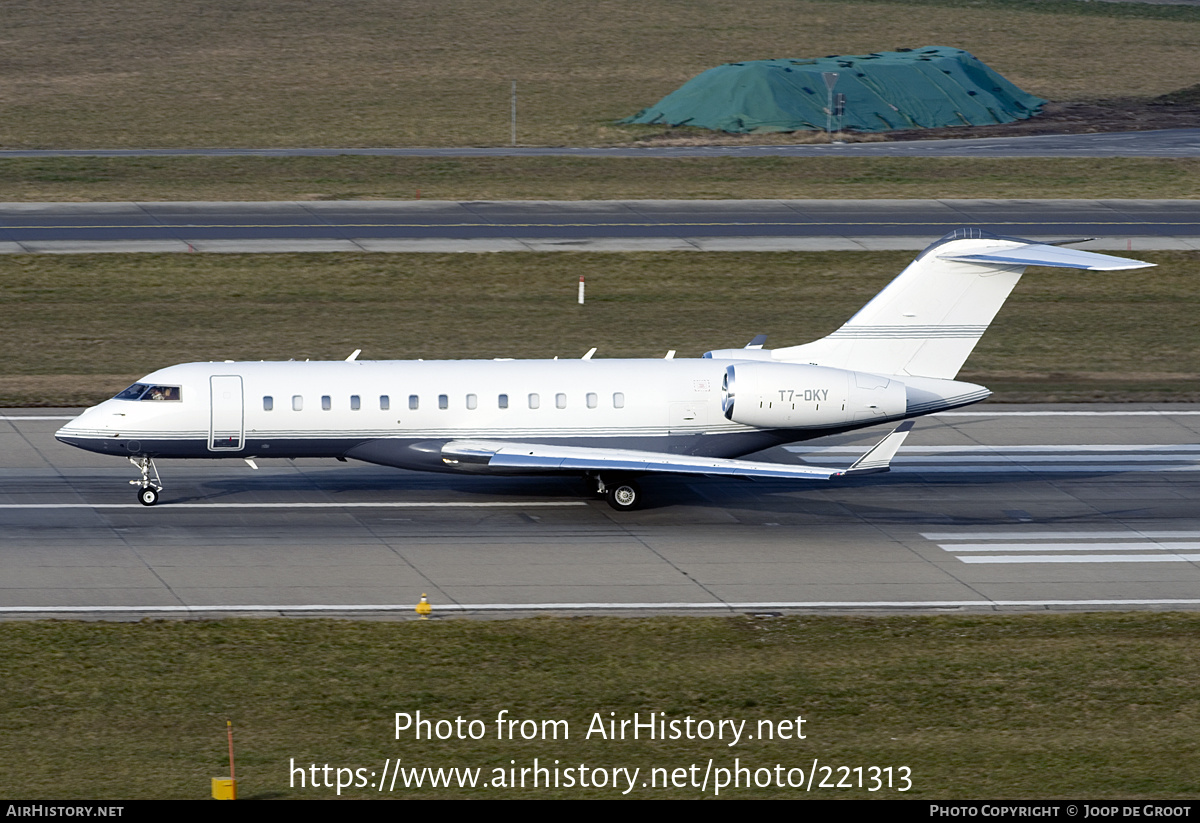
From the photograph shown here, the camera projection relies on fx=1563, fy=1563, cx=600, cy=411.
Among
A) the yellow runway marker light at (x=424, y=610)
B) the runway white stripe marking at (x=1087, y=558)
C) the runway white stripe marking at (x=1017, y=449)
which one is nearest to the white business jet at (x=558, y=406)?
the runway white stripe marking at (x=1087, y=558)

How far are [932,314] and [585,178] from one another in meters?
35.6

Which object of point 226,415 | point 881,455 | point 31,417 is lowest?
point 31,417

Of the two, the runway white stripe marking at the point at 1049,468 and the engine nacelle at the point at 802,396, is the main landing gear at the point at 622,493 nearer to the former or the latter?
the engine nacelle at the point at 802,396

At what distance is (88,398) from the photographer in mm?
37781

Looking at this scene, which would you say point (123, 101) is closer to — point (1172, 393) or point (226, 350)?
point (226, 350)

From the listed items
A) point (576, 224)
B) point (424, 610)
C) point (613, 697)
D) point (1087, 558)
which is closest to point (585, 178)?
point (576, 224)

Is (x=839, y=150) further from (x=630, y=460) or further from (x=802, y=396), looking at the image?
(x=630, y=460)

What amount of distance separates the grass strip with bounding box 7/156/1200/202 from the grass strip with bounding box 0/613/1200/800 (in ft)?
130

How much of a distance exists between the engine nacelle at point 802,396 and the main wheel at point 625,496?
2.35 m


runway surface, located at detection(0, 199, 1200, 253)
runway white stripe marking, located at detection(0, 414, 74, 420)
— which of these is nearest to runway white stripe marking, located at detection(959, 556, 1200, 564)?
runway white stripe marking, located at detection(0, 414, 74, 420)

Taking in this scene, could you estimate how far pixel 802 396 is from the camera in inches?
1176

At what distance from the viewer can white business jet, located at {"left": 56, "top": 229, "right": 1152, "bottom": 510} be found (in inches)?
1173

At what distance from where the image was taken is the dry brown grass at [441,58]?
78.1 meters
